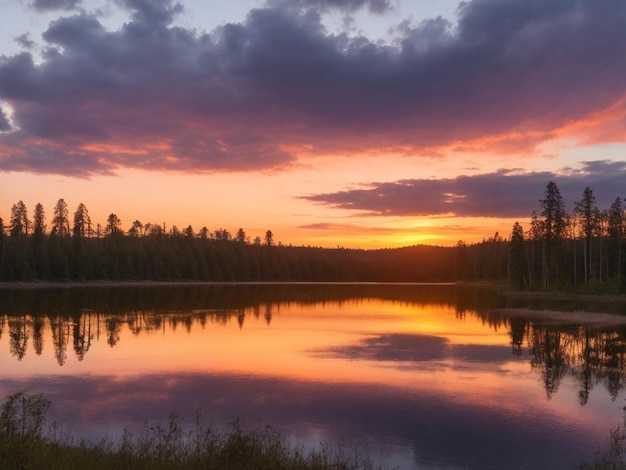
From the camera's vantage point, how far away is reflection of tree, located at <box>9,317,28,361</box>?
1476 inches

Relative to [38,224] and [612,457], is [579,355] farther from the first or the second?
[38,224]

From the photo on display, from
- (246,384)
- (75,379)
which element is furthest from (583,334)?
(75,379)

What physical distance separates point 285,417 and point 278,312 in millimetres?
51872

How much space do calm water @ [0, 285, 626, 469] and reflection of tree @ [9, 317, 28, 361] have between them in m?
0.14

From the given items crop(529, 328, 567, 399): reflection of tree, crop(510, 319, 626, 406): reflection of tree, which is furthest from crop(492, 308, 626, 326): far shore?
crop(529, 328, 567, 399): reflection of tree

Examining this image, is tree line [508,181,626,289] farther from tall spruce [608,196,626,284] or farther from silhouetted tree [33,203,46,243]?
silhouetted tree [33,203,46,243]

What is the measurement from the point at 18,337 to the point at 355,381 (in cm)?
2922

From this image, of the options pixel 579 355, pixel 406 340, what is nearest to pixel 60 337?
pixel 406 340

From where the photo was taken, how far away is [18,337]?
4416 centimetres

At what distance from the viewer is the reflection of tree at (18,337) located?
37484mm

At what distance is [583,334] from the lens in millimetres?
50438

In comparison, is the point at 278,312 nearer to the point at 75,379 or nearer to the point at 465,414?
the point at 75,379

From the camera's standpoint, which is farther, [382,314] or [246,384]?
[382,314]

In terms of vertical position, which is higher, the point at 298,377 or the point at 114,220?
the point at 114,220
